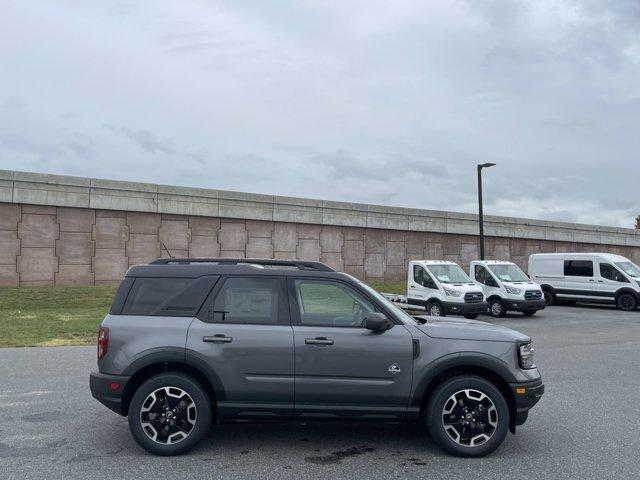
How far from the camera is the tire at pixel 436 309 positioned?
18031 millimetres

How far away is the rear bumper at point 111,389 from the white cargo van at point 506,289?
640 inches

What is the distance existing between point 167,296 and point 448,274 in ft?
47.9

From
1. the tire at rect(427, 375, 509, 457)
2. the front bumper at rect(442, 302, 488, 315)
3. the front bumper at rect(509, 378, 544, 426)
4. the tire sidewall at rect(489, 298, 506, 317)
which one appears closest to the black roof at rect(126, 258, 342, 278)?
the tire at rect(427, 375, 509, 457)

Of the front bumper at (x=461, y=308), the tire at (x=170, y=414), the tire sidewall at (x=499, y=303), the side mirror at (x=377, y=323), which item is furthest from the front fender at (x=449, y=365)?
the tire sidewall at (x=499, y=303)

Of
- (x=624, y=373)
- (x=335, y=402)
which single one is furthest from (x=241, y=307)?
(x=624, y=373)

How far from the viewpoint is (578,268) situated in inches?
917

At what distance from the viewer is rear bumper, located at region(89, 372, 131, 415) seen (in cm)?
513

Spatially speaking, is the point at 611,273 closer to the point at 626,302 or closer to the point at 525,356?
the point at 626,302

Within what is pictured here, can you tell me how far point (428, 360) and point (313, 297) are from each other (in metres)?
1.21

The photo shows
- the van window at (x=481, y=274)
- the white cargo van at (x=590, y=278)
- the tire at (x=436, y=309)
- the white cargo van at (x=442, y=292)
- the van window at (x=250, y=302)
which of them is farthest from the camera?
the white cargo van at (x=590, y=278)

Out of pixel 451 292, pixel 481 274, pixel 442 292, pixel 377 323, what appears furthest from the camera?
pixel 481 274

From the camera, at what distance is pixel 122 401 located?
5172 mm

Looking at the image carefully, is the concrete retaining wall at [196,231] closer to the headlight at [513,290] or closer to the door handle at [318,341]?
the headlight at [513,290]

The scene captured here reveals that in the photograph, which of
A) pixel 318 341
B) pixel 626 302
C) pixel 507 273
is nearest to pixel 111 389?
pixel 318 341
